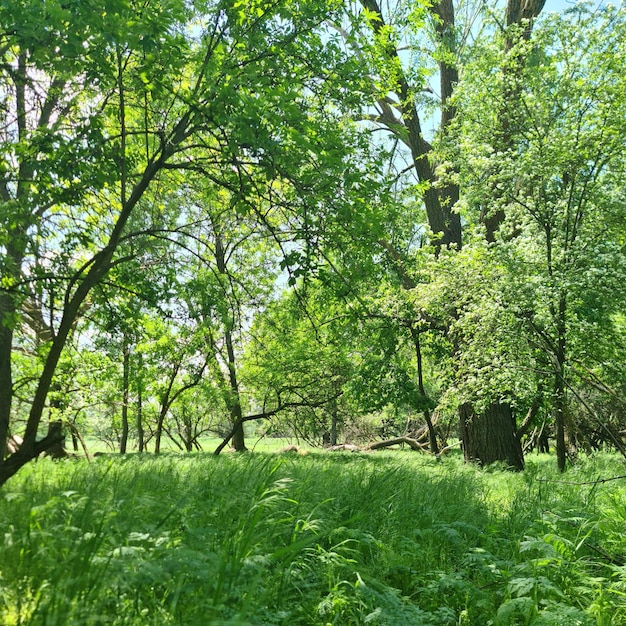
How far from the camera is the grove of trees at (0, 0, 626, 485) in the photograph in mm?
4477

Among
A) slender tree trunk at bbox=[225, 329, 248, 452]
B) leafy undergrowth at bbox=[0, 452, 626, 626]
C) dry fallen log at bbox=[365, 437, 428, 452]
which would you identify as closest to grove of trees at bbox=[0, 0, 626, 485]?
leafy undergrowth at bbox=[0, 452, 626, 626]

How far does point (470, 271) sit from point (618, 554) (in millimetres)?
5674

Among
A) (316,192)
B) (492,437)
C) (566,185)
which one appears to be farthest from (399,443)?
(316,192)

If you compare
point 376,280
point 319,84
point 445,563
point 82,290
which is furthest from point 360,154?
point 445,563

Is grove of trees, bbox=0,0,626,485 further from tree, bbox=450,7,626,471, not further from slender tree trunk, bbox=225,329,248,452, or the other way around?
slender tree trunk, bbox=225,329,248,452

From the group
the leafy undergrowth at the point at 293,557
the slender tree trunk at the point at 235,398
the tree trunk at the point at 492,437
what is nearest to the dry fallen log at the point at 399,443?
the slender tree trunk at the point at 235,398

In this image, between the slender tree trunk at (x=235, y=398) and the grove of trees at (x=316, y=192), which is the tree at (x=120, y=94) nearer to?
the grove of trees at (x=316, y=192)

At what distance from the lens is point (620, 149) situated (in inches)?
295

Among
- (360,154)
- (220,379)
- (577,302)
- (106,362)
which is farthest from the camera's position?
(220,379)

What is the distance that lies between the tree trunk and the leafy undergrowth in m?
5.18

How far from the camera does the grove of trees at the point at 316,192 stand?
14.7 feet

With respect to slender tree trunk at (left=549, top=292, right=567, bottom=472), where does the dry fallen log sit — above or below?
below

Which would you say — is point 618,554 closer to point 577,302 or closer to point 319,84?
point 577,302

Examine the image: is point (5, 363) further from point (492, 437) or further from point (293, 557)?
point (492, 437)
